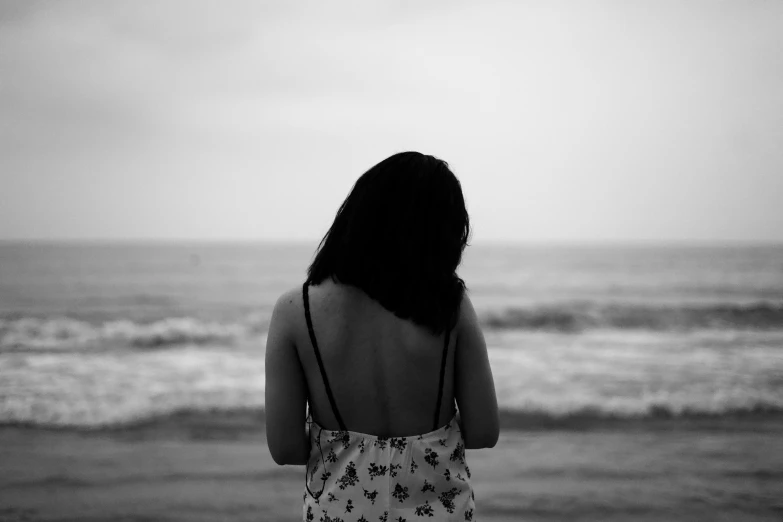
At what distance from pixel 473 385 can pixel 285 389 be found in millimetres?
391

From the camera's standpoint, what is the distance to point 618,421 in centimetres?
554

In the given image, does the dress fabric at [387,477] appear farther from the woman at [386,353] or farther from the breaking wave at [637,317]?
the breaking wave at [637,317]

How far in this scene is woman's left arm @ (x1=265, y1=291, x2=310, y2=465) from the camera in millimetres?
1140

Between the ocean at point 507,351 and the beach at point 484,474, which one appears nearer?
the beach at point 484,474

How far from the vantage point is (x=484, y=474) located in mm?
4141

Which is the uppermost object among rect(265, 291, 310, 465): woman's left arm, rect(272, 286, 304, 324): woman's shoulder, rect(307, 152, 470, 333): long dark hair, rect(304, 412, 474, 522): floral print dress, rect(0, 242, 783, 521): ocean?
rect(307, 152, 470, 333): long dark hair

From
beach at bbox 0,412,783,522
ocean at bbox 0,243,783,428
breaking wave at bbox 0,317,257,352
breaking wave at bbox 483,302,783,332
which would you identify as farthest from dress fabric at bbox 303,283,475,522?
breaking wave at bbox 483,302,783,332

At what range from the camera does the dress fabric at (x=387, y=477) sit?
1.15 metres

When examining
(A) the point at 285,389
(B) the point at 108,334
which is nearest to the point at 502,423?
(A) the point at 285,389

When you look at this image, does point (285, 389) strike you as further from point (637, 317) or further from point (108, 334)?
point (637, 317)

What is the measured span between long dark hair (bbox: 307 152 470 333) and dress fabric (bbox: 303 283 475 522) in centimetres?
8

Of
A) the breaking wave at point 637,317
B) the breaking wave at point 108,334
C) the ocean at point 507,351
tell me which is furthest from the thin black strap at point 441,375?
the breaking wave at point 637,317

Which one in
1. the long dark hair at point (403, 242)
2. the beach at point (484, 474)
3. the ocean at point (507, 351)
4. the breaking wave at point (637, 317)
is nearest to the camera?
the long dark hair at point (403, 242)

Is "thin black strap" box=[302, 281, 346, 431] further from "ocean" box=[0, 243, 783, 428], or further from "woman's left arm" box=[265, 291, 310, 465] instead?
"ocean" box=[0, 243, 783, 428]
